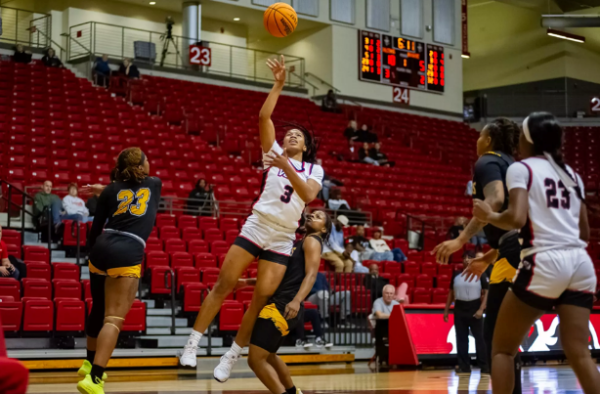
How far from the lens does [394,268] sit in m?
17.0

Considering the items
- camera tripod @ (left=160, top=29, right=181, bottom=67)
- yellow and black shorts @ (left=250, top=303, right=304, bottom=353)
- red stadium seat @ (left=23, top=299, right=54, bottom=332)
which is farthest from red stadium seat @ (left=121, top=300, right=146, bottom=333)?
camera tripod @ (left=160, top=29, right=181, bottom=67)

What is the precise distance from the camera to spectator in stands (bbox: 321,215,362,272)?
628 inches

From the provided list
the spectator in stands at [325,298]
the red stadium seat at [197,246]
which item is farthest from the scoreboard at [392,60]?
the spectator in stands at [325,298]

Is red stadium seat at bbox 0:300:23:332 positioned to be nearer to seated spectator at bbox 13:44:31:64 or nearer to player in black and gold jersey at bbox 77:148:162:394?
player in black and gold jersey at bbox 77:148:162:394

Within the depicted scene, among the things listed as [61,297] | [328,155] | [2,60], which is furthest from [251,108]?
[61,297]

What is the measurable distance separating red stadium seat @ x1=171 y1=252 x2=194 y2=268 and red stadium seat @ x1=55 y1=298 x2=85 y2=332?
265 cm

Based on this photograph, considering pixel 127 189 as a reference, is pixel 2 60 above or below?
above

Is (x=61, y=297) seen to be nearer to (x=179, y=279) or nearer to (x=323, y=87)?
(x=179, y=279)

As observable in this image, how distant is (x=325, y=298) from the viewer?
1388 cm

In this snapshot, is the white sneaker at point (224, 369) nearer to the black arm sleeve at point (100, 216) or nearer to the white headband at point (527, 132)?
the black arm sleeve at point (100, 216)

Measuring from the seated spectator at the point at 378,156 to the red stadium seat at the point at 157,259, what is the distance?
1203 centimetres

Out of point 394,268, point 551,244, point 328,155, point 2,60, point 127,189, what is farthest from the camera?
point 328,155

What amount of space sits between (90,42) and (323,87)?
845cm

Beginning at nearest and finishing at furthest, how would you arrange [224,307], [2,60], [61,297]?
[61,297] → [224,307] → [2,60]
